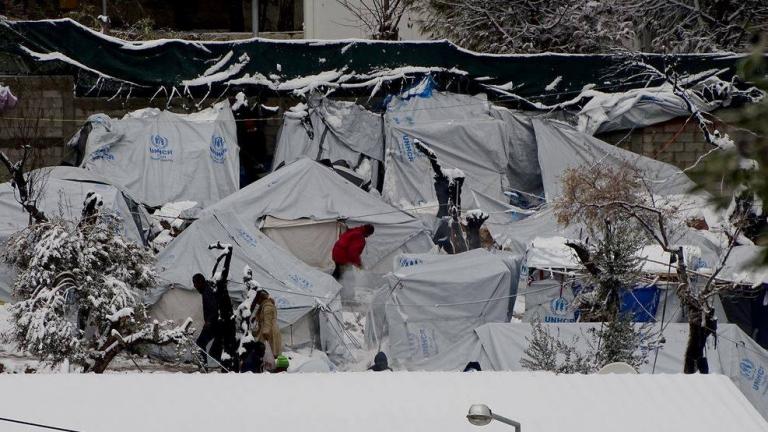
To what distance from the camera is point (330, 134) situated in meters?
21.2

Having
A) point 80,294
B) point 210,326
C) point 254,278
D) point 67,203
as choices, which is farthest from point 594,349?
point 67,203

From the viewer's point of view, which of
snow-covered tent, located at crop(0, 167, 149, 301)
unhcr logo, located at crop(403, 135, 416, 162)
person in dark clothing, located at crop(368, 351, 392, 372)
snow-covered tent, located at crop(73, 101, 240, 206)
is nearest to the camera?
person in dark clothing, located at crop(368, 351, 392, 372)

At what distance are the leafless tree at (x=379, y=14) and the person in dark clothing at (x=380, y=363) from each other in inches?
430

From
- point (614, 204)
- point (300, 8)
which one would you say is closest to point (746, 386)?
point (614, 204)

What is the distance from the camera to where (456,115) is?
70.1ft

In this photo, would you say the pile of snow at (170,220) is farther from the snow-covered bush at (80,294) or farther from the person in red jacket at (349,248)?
the snow-covered bush at (80,294)

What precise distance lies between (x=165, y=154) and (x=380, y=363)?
750 cm

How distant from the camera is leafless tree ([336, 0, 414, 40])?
24703 mm

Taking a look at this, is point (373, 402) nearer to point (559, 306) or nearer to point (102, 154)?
point (559, 306)

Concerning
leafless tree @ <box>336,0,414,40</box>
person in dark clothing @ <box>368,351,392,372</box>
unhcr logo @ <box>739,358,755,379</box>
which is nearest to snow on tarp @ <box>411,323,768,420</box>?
unhcr logo @ <box>739,358,755,379</box>

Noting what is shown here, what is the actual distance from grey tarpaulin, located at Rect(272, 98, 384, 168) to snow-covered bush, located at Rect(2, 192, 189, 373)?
772 cm

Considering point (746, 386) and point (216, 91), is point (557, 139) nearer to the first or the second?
point (216, 91)

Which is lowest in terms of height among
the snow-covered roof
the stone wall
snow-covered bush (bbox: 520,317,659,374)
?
snow-covered bush (bbox: 520,317,659,374)

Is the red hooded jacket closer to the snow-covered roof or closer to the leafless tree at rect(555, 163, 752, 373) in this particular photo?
the leafless tree at rect(555, 163, 752, 373)
